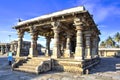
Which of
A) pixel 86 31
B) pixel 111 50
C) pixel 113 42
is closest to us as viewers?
pixel 86 31

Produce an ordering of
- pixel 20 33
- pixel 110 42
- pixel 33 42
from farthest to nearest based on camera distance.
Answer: pixel 110 42 < pixel 20 33 < pixel 33 42

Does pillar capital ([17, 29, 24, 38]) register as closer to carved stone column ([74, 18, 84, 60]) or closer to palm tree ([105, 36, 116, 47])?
carved stone column ([74, 18, 84, 60])

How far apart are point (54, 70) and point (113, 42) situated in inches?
2629

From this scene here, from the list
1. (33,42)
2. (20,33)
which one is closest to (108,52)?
(20,33)

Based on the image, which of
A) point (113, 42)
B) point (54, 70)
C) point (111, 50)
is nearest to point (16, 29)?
point (54, 70)

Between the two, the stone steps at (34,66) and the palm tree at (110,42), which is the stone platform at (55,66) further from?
the palm tree at (110,42)

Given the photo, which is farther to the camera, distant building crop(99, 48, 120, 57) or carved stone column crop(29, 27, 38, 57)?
distant building crop(99, 48, 120, 57)

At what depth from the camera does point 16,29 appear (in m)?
18.9

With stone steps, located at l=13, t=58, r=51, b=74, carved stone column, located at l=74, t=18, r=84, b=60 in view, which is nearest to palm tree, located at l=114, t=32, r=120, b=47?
carved stone column, located at l=74, t=18, r=84, b=60

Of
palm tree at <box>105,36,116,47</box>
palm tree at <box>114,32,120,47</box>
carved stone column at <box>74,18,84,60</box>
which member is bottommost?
carved stone column at <box>74,18,84,60</box>

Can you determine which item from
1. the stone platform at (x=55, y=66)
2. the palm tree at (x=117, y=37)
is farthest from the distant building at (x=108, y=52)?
the stone platform at (x=55, y=66)

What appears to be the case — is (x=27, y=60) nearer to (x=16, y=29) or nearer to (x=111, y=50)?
(x=16, y=29)

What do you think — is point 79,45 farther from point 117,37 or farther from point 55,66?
point 117,37

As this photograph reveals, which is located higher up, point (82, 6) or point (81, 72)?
point (82, 6)
